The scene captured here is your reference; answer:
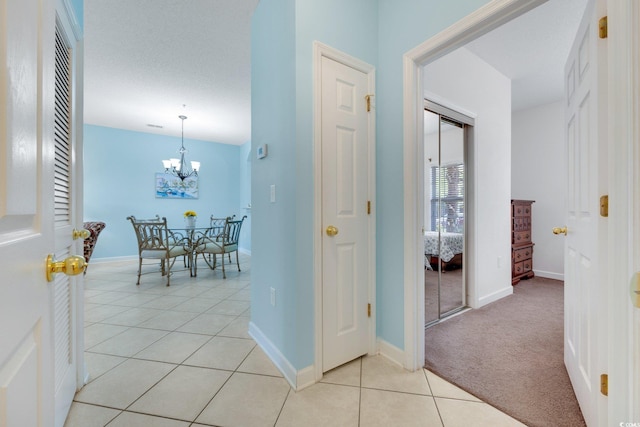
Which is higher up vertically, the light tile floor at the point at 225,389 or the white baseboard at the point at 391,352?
the white baseboard at the point at 391,352

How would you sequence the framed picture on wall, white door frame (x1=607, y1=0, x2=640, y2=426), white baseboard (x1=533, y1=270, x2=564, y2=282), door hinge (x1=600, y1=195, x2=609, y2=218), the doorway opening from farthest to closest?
the framed picture on wall, white baseboard (x1=533, y1=270, x2=564, y2=282), the doorway opening, door hinge (x1=600, y1=195, x2=609, y2=218), white door frame (x1=607, y1=0, x2=640, y2=426)

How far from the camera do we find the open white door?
1.30ft

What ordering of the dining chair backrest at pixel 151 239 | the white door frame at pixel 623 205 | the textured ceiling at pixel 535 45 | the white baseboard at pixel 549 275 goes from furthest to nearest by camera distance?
the white baseboard at pixel 549 275
the dining chair backrest at pixel 151 239
the textured ceiling at pixel 535 45
the white door frame at pixel 623 205

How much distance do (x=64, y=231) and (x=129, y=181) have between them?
5.03 meters

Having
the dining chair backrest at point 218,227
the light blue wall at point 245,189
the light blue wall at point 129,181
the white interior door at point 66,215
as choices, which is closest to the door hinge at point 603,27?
the white interior door at point 66,215

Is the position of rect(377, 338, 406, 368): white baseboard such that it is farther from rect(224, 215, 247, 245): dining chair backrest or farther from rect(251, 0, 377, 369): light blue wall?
rect(224, 215, 247, 245): dining chair backrest

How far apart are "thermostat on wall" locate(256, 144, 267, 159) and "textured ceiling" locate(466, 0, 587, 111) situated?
7.86 ft

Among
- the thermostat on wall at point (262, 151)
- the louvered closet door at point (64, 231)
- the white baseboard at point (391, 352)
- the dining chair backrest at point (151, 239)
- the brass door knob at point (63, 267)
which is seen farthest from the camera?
the dining chair backrest at point (151, 239)

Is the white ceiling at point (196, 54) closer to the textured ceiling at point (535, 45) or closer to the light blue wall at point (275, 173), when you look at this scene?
the textured ceiling at point (535, 45)

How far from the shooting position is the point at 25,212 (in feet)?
1.53

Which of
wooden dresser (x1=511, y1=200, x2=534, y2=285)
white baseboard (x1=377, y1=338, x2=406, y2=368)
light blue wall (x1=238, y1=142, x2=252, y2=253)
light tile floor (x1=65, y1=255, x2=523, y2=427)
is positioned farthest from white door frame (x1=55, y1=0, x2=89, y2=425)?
light blue wall (x1=238, y1=142, x2=252, y2=253)

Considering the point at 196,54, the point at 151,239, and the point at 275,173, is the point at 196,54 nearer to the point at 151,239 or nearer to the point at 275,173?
the point at 275,173

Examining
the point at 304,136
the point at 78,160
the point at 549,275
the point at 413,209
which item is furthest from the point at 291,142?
the point at 549,275

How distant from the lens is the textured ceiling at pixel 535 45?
2242 mm
